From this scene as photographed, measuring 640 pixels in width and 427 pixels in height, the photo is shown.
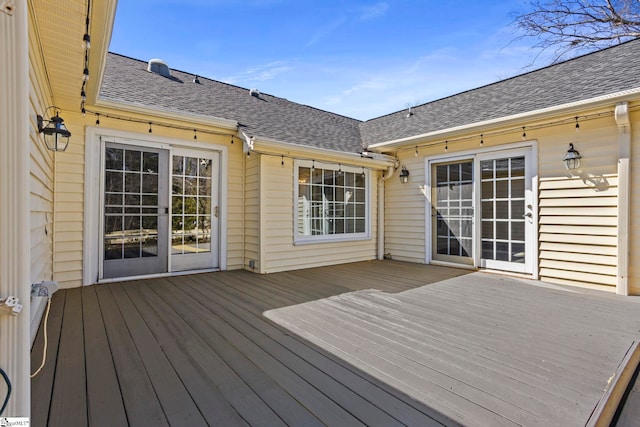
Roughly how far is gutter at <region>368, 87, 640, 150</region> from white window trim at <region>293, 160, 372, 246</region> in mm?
756

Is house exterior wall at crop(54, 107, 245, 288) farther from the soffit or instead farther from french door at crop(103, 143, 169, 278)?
the soffit

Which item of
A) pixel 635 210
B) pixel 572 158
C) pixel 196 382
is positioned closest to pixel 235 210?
pixel 196 382

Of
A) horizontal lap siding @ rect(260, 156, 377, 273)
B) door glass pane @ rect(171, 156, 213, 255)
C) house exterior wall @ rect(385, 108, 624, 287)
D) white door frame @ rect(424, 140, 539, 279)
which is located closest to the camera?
house exterior wall @ rect(385, 108, 624, 287)

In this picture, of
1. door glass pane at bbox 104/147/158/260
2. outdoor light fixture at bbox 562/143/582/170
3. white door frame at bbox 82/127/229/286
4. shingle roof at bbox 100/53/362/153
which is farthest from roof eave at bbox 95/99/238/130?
outdoor light fixture at bbox 562/143/582/170

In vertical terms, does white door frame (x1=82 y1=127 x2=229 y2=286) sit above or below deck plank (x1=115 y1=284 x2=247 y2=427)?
above

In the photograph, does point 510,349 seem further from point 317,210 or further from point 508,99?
point 508,99

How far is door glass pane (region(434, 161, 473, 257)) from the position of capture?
209 inches

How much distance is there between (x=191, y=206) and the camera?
486 cm

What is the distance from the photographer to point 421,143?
5.71 meters

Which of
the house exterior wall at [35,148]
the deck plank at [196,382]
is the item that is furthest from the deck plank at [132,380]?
the house exterior wall at [35,148]

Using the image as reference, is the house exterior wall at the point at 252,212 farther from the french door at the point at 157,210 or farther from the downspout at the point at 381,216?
the downspout at the point at 381,216

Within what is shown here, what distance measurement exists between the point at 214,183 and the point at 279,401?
4.07 m

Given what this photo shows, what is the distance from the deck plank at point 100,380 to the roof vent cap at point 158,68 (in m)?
4.79

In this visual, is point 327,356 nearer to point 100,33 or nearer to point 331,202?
point 100,33
